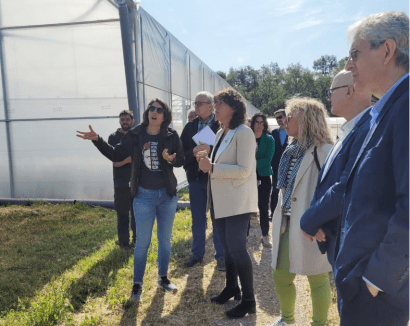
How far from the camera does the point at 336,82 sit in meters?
1.99

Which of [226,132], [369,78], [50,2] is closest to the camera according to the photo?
[369,78]

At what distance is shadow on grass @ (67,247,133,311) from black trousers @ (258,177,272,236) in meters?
1.93

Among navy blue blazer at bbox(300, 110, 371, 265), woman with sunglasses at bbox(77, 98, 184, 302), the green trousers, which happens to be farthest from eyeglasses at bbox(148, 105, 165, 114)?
navy blue blazer at bbox(300, 110, 371, 265)

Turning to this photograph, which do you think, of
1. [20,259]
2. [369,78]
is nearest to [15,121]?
[20,259]

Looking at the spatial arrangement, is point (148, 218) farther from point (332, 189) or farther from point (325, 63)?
point (325, 63)

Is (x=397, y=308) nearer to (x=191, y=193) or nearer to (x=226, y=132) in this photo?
(x=226, y=132)

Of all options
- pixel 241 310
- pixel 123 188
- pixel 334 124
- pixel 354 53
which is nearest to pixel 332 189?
pixel 354 53

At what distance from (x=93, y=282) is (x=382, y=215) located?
10.4ft

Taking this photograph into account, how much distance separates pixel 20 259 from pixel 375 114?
4.64 metres

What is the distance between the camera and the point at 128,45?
569 cm

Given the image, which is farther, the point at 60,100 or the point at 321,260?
the point at 60,100

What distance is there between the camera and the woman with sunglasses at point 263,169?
16.3 ft

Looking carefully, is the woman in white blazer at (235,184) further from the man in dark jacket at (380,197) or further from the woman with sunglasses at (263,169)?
the woman with sunglasses at (263,169)

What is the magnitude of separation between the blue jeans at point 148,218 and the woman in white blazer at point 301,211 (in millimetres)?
1211
